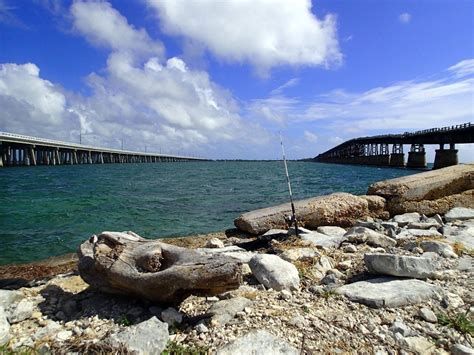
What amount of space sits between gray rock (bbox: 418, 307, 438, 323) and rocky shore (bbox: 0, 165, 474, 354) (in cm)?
1

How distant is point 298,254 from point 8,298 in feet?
15.1

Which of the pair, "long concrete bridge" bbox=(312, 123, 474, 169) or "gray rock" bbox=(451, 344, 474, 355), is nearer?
"gray rock" bbox=(451, 344, 474, 355)

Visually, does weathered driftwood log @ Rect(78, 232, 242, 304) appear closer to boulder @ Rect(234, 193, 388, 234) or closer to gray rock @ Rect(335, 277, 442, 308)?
gray rock @ Rect(335, 277, 442, 308)

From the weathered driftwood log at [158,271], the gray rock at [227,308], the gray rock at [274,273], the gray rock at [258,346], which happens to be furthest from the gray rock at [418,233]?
the gray rock at [258,346]

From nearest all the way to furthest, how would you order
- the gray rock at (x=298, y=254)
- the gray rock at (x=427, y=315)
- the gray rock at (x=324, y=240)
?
the gray rock at (x=427, y=315) → the gray rock at (x=298, y=254) → the gray rock at (x=324, y=240)

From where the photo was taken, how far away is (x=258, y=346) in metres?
3.22

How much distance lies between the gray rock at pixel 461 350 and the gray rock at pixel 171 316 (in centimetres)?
283

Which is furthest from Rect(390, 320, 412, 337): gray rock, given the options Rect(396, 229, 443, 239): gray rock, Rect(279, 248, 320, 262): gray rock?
Rect(396, 229, 443, 239): gray rock

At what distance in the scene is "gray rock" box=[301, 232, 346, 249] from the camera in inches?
277

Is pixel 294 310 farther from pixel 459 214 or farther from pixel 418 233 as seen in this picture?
pixel 459 214

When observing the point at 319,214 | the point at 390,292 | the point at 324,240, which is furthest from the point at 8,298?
the point at 319,214

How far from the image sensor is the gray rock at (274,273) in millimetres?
4708

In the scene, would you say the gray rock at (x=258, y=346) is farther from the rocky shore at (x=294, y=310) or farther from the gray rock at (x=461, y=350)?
the gray rock at (x=461, y=350)

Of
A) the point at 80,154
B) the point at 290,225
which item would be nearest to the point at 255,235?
the point at 290,225
